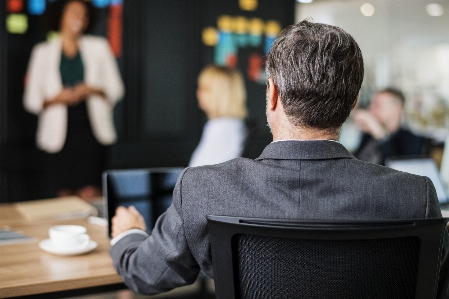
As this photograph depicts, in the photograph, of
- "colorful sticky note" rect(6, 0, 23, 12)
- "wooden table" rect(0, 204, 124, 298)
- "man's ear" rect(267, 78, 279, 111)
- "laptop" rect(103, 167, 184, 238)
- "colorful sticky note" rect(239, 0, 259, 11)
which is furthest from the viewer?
"colorful sticky note" rect(239, 0, 259, 11)

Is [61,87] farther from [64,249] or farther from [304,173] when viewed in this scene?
[304,173]

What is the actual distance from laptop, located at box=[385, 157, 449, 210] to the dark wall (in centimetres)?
262

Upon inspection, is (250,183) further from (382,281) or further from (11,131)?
(11,131)

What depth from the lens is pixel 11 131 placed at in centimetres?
462

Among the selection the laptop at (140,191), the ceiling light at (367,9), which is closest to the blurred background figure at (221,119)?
the laptop at (140,191)

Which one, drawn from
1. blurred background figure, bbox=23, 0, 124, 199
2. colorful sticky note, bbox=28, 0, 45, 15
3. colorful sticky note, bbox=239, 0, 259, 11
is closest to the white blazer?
blurred background figure, bbox=23, 0, 124, 199

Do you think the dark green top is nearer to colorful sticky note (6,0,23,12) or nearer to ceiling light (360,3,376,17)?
colorful sticky note (6,0,23,12)

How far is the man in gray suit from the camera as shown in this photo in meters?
1.03

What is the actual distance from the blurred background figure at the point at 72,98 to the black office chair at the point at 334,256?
4015 mm

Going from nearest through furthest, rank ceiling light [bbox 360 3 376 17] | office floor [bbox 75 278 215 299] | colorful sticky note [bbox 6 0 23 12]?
office floor [bbox 75 278 215 299], colorful sticky note [bbox 6 0 23 12], ceiling light [bbox 360 3 376 17]

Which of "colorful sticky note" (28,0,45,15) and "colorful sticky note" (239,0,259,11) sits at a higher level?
"colorful sticky note" (239,0,259,11)

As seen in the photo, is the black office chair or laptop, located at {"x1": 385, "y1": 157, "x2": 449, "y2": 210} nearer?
the black office chair

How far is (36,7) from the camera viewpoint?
470 cm

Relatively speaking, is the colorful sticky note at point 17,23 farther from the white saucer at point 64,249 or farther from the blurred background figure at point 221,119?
the white saucer at point 64,249
